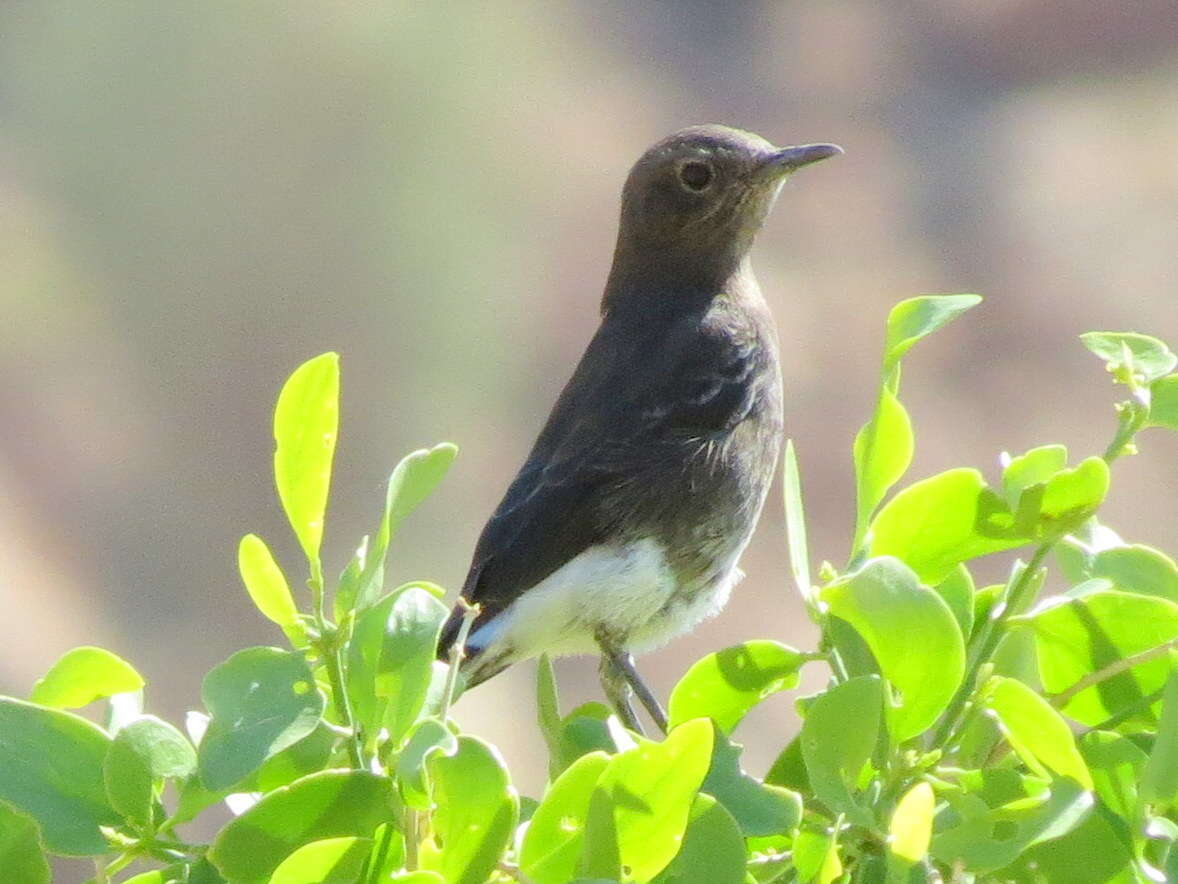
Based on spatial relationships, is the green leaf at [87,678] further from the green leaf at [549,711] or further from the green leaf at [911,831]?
the green leaf at [911,831]

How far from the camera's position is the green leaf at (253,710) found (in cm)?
99

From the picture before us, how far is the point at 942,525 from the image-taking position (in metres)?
1.18

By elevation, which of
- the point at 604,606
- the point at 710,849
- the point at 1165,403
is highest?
the point at 1165,403

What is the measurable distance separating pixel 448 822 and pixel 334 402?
0.92ft

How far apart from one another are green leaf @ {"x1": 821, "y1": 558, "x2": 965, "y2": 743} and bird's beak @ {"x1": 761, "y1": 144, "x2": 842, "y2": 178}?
2105 mm

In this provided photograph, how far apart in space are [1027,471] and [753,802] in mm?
312

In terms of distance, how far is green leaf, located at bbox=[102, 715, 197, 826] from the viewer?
1.04 meters

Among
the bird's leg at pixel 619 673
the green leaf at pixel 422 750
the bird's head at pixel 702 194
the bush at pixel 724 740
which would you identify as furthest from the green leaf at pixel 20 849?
the bird's head at pixel 702 194

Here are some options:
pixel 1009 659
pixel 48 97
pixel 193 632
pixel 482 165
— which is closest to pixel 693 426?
pixel 1009 659

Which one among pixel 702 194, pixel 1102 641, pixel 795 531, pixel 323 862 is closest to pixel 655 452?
pixel 702 194

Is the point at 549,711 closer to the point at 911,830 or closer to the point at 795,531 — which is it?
the point at 795,531

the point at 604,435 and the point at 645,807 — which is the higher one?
the point at 645,807

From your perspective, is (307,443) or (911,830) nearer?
(911,830)

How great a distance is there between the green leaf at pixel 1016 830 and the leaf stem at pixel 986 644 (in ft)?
0.34
